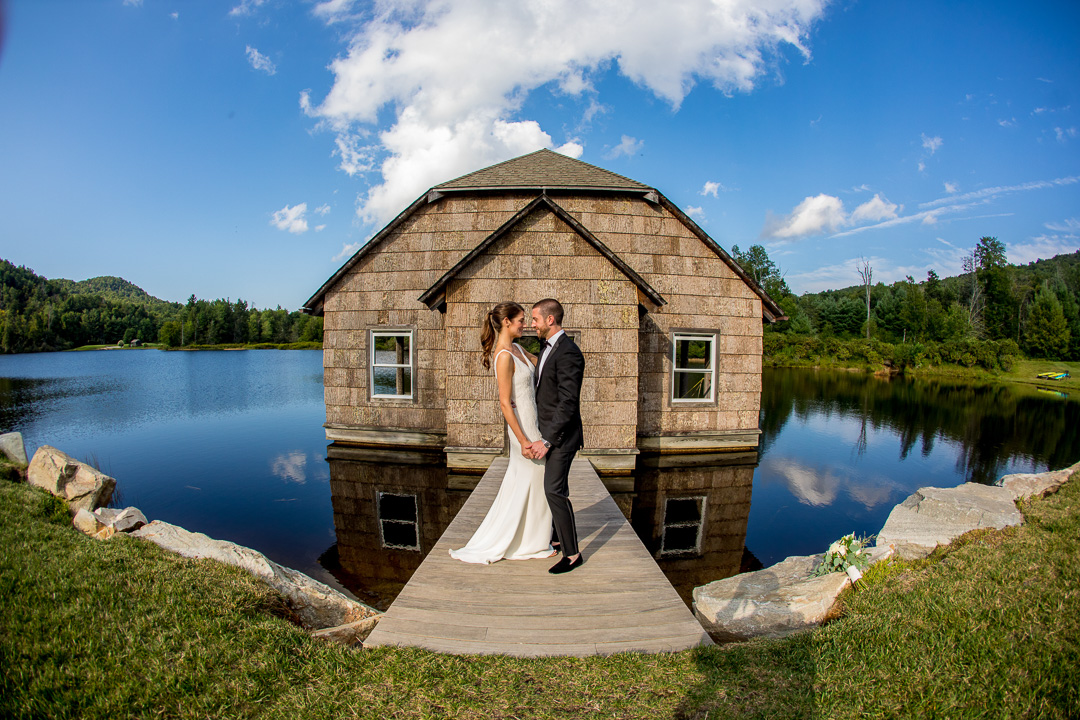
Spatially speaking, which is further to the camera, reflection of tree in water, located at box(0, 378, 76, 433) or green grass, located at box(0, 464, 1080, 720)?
reflection of tree in water, located at box(0, 378, 76, 433)

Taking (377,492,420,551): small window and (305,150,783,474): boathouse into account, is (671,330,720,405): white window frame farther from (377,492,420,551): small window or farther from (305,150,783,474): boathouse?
(377,492,420,551): small window

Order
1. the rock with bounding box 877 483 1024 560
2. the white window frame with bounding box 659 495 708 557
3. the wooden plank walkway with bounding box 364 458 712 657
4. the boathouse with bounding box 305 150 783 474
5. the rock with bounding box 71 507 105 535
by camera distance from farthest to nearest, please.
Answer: the boathouse with bounding box 305 150 783 474 < the white window frame with bounding box 659 495 708 557 < the rock with bounding box 71 507 105 535 < the rock with bounding box 877 483 1024 560 < the wooden plank walkway with bounding box 364 458 712 657

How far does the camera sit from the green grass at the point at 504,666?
95.0 inches

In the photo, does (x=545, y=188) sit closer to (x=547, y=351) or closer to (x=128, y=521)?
(x=547, y=351)

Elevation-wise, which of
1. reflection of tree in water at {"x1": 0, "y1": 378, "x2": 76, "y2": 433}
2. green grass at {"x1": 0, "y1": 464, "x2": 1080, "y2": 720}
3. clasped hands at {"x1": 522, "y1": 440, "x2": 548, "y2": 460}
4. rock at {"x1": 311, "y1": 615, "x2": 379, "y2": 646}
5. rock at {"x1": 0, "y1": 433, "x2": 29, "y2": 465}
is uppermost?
clasped hands at {"x1": 522, "y1": 440, "x2": 548, "y2": 460}

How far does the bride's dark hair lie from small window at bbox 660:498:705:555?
4082 mm

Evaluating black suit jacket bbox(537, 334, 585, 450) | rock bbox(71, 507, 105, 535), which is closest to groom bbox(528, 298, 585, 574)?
black suit jacket bbox(537, 334, 585, 450)

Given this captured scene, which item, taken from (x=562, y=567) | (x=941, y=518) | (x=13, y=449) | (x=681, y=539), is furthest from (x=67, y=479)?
(x=941, y=518)

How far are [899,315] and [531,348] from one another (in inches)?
2062

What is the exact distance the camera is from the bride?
13.5ft

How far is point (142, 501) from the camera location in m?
8.53

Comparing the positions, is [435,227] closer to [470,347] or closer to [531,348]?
[470,347]

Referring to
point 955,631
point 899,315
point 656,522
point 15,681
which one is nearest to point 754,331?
point 656,522

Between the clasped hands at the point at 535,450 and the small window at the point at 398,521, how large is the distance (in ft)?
11.0
